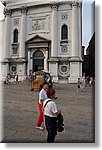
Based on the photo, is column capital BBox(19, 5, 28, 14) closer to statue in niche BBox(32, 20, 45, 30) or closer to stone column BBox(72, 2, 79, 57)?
statue in niche BBox(32, 20, 45, 30)

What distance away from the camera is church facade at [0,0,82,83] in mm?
2775

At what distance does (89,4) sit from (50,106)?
136 cm

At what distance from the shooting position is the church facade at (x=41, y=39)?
2.78 meters

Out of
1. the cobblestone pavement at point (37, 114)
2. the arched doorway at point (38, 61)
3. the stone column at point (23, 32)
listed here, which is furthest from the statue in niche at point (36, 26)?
the cobblestone pavement at point (37, 114)

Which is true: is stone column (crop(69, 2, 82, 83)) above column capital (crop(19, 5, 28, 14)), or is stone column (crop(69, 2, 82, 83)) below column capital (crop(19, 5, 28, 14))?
below

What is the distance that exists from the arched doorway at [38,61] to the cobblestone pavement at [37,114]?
9.9 inches

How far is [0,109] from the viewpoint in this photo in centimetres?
261

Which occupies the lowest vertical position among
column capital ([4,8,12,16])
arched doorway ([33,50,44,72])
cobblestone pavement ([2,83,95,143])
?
cobblestone pavement ([2,83,95,143])

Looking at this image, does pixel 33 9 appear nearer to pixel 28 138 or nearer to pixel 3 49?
pixel 3 49

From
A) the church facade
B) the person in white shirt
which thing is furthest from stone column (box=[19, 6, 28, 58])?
the person in white shirt

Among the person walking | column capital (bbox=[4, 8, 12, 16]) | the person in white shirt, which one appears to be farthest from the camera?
column capital (bbox=[4, 8, 12, 16])

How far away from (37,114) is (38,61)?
73 cm

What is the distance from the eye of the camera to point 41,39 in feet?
9.35

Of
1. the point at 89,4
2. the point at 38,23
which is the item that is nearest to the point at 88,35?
the point at 89,4
